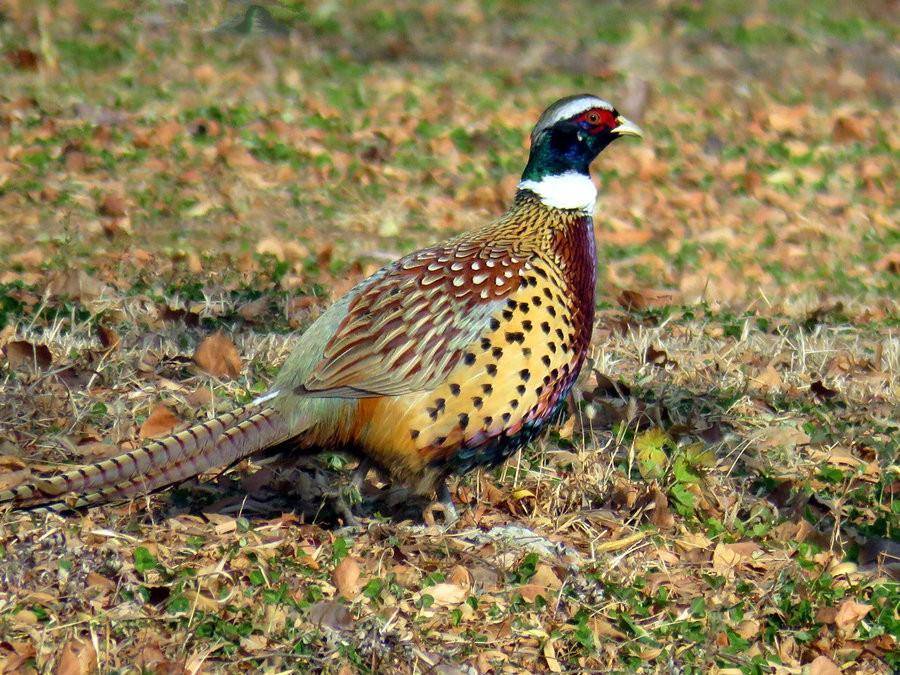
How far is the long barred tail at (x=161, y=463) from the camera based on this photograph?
3635 mm

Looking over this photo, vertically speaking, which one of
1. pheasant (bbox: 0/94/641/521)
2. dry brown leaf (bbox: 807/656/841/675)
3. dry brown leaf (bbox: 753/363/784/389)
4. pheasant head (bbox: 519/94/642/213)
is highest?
pheasant head (bbox: 519/94/642/213)

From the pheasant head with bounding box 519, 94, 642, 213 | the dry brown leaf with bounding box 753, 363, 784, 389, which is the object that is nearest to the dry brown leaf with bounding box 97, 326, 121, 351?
the pheasant head with bounding box 519, 94, 642, 213

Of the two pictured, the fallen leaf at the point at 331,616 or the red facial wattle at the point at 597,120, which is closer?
the fallen leaf at the point at 331,616

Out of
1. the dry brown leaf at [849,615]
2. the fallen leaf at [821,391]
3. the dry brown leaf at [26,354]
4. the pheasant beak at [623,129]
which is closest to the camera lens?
the dry brown leaf at [849,615]

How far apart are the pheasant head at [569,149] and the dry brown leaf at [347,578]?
137cm

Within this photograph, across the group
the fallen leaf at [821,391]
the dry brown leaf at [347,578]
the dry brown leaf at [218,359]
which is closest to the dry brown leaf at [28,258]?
the dry brown leaf at [218,359]

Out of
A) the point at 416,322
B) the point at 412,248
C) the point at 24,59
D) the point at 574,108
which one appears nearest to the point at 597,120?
the point at 574,108

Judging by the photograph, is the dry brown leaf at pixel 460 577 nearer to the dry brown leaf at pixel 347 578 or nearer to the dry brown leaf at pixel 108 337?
the dry brown leaf at pixel 347 578

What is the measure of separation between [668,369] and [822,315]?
1.51m

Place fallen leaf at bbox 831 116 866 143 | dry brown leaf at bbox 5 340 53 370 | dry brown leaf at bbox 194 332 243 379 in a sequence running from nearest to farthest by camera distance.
→ dry brown leaf at bbox 5 340 53 370
dry brown leaf at bbox 194 332 243 379
fallen leaf at bbox 831 116 866 143

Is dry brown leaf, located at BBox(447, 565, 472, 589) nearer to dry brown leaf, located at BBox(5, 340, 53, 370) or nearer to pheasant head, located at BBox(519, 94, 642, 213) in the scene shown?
pheasant head, located at BBox(519, 94, 642, 213)

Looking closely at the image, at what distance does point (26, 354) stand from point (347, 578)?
177 cm

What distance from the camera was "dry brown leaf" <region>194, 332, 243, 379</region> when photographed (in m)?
5.03

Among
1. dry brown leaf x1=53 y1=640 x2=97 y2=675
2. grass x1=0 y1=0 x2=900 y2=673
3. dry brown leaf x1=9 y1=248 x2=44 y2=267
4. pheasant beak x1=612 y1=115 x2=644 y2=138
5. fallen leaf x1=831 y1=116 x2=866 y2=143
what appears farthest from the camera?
fallen leaf x1=831 y1=116 x2=866 y2=143
